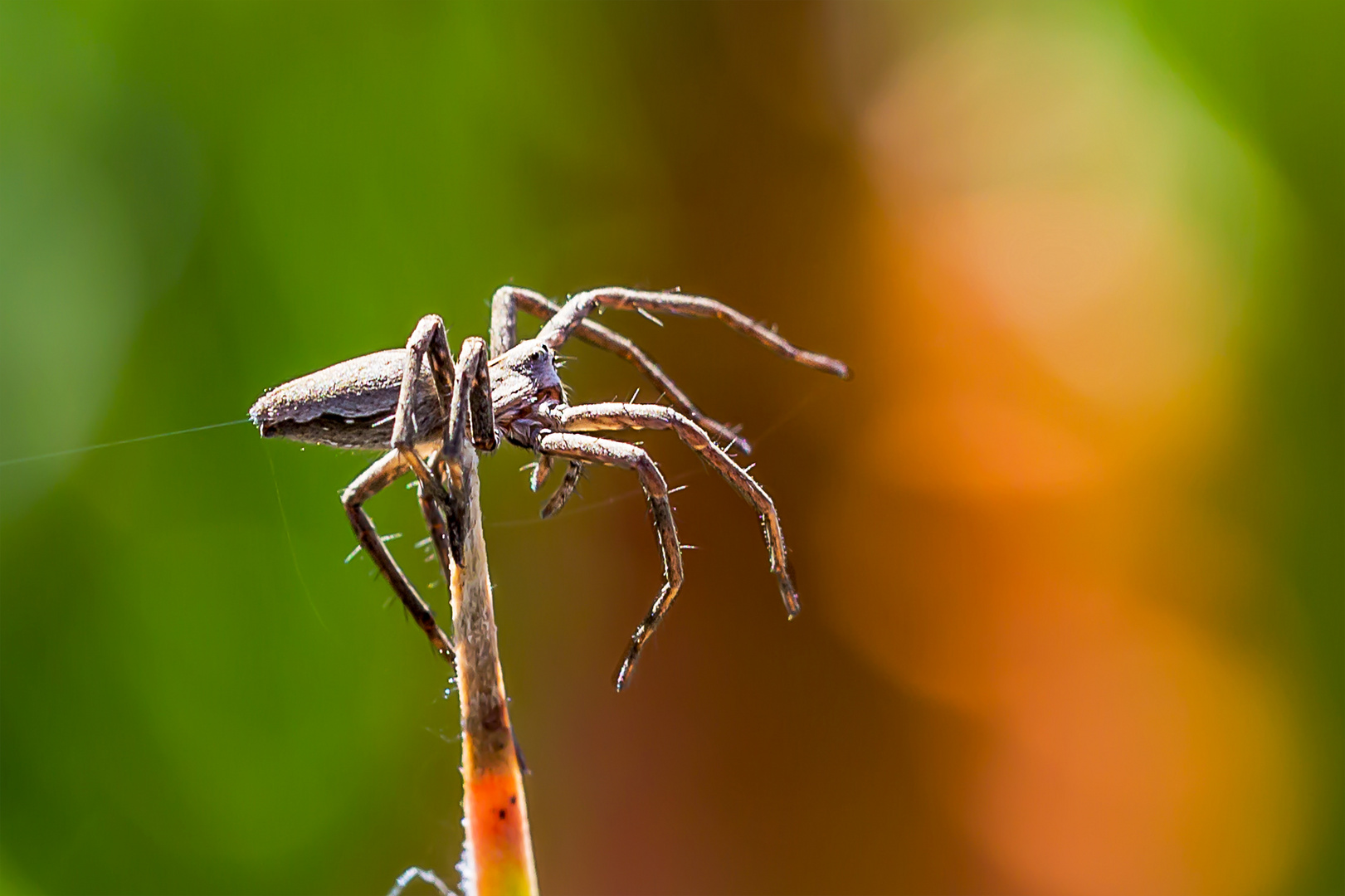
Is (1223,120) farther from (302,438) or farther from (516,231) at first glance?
(302,438)

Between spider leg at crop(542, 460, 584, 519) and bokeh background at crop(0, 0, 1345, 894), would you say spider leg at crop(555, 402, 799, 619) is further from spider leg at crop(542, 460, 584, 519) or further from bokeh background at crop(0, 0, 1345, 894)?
bokeh background at crop(0, 0, 1345, 894)

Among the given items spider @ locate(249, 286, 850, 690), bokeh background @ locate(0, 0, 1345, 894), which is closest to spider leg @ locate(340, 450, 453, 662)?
spider @ locate(249, 286, 850, 690)

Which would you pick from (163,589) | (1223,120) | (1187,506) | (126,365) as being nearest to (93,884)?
(163,589)

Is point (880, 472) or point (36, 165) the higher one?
point (36, 165)

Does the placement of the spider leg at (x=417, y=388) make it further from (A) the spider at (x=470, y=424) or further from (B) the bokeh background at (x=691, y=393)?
(B) the bokeh background at (x=691, y=393)

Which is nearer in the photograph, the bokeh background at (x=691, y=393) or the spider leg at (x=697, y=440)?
the spider leg at (x=697, y=440)

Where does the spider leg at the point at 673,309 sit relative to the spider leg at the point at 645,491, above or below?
above

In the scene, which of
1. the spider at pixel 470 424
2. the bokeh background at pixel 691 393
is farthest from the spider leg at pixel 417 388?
the bokeh background at pixel 691 393
